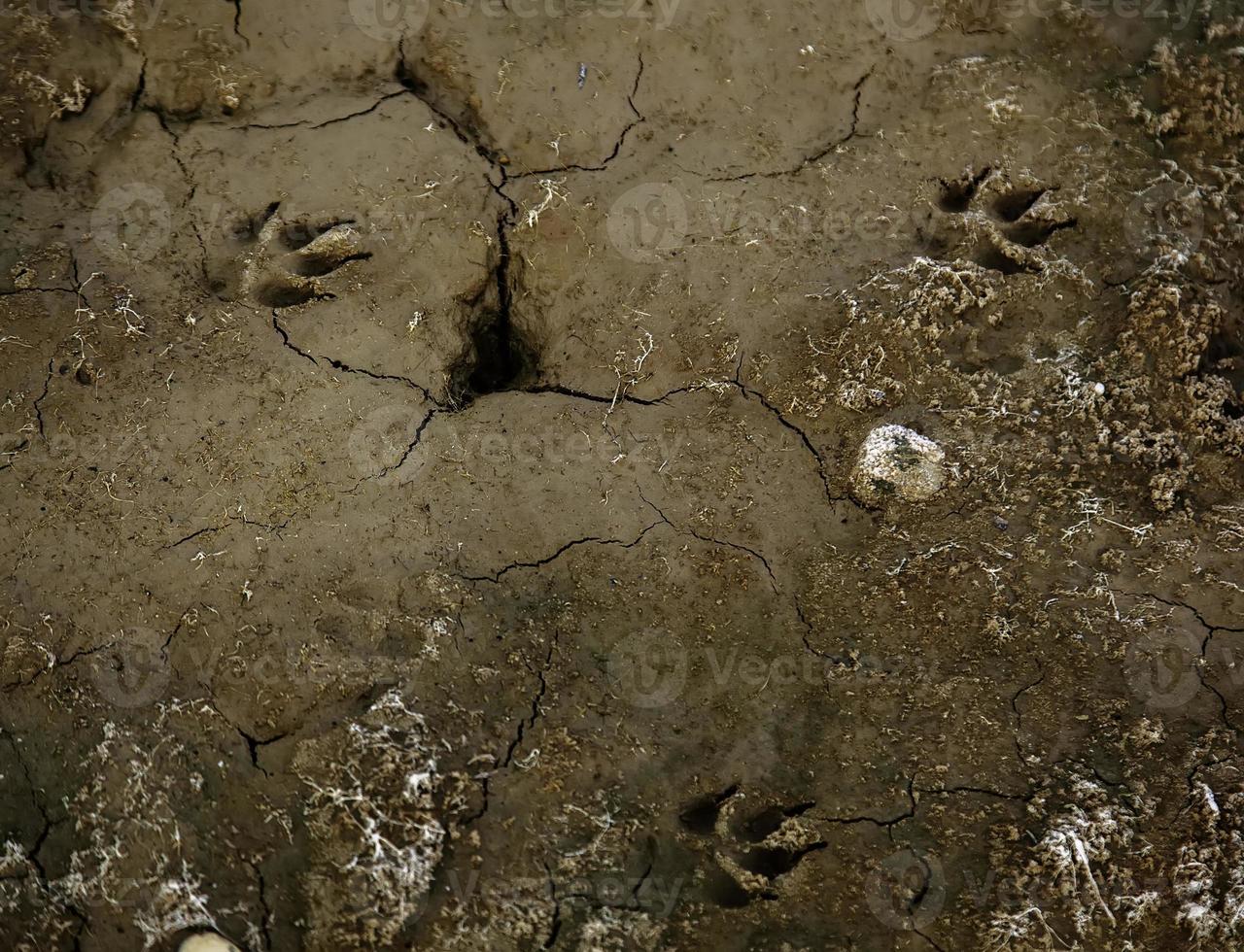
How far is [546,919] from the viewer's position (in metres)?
2.50

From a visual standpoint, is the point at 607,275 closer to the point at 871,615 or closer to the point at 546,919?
the point at 871,615

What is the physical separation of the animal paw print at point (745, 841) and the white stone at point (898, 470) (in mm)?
1068

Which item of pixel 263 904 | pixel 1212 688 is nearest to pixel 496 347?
pixel 263 904

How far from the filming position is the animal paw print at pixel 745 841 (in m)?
2.53

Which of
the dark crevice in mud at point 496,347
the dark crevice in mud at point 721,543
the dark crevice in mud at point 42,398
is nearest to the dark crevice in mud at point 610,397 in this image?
the dark crevice in mud at point 496,347

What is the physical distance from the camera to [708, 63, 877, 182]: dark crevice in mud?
3354mm

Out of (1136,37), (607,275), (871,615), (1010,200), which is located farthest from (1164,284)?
(607,275)

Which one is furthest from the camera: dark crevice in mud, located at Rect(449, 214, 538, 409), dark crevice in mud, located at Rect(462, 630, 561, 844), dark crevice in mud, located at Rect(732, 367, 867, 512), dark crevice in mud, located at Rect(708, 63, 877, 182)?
dark crevice in mud, located at Rect(708, 63, 877, 182)

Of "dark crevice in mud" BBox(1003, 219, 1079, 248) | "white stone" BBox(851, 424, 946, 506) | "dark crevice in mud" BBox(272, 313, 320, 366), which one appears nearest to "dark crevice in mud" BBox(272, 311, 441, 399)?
"dark crevice in mud" BBox(272, 313, 320, 366)

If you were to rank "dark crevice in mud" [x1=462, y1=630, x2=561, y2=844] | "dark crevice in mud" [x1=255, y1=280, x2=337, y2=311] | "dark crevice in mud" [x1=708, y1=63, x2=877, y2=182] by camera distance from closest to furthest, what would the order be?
"dark crevice in mud" [x1=462, y1=630, x2=561, y2=844], "dark crevice in mud" [x1=255, y1=280, x2=337, y2=311], "dark crevice in mud" [x1=708, y1=63, x2=877, y2=182]

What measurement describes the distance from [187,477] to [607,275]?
1640 millimetres

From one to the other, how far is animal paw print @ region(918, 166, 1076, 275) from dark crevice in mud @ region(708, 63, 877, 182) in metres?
0.42

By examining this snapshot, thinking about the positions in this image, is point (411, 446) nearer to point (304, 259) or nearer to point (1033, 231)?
point (304, 259)

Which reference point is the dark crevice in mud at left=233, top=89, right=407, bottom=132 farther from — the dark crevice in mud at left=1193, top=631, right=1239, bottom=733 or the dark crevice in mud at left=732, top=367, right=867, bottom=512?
the dark crevice in mud at left=1193, top=631, right=1239, bottom=733
